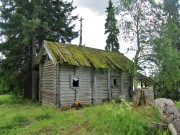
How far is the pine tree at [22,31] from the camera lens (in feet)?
69.2

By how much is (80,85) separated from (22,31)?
7.85 metres

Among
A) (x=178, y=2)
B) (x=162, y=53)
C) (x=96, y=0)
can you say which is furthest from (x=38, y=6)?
(x=178, y=2)

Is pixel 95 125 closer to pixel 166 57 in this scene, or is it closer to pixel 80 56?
pixel 80 56

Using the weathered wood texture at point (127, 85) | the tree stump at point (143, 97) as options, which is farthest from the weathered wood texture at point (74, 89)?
the tree stump at point (143, 97)

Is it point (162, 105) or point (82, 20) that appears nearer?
point (162, 105)

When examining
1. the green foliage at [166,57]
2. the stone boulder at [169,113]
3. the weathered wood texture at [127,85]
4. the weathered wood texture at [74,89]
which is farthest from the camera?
the weathered wood texture at [127,85]

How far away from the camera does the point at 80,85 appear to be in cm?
1827

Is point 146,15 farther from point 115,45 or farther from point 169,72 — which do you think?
point 115,45

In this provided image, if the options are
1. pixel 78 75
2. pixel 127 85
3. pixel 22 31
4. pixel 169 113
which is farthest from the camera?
pixel 127 85

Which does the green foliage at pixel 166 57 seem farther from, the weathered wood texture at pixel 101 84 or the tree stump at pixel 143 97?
the tree stump at pixel 143 97

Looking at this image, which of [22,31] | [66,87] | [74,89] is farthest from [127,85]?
[22,31]

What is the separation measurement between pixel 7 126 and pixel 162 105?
25.2 feet

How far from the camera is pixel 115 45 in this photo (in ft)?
122

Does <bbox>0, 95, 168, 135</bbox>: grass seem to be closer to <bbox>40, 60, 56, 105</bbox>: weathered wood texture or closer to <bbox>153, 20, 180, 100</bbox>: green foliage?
<bbox>40, 60, 56, 105</bbox>: weathered wood texture
